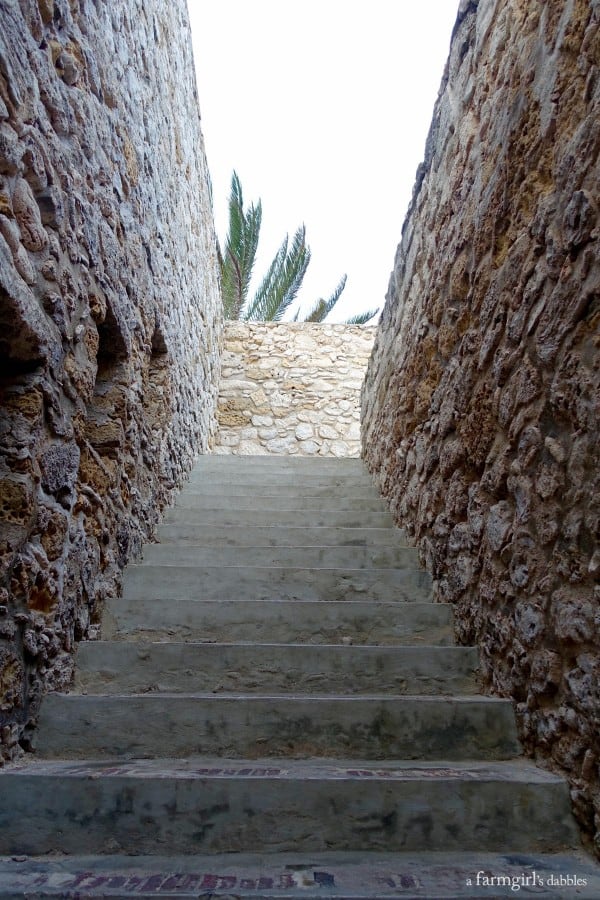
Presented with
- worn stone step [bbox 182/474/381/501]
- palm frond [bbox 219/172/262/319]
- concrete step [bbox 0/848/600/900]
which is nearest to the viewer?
concrete step [bbox 0/848/600/900]

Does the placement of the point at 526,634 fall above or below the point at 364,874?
above

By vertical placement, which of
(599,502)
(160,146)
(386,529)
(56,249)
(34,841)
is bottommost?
(386,529)

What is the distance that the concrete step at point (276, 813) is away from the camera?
137cm

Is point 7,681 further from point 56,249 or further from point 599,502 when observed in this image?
point 599,502

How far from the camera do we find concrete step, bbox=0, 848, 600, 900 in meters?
1.16

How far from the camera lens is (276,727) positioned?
5.64 ft

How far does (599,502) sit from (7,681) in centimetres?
146

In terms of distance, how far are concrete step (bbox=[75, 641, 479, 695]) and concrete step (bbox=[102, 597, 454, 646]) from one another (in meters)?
0.21

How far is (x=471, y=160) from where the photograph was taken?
2.59m

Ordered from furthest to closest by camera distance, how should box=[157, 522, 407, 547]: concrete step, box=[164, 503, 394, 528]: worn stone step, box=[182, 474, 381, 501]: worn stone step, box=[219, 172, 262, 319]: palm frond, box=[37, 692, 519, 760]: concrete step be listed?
box=[219, 172, 262, 319]: palm frond, box=[182, 474, 381, 501]: worn stone step, box=[164, 503, 394, 528]: worn stone step, box=[157, 522, 407, 547]: concrete step, box=[37, 692, 519, 760]: concrete step

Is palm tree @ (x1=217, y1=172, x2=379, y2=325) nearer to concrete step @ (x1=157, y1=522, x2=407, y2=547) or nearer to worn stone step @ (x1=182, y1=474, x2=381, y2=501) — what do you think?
worn stone step @ (x1=182, y1=474, x2=381, y2=501)

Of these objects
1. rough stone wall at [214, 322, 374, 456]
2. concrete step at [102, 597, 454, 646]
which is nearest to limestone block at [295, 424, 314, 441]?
rough stone wall at [214, 322, 374, 456]

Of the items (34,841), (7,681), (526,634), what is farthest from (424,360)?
(34,841)

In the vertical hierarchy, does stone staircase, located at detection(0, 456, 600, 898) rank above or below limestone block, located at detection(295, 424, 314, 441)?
above
